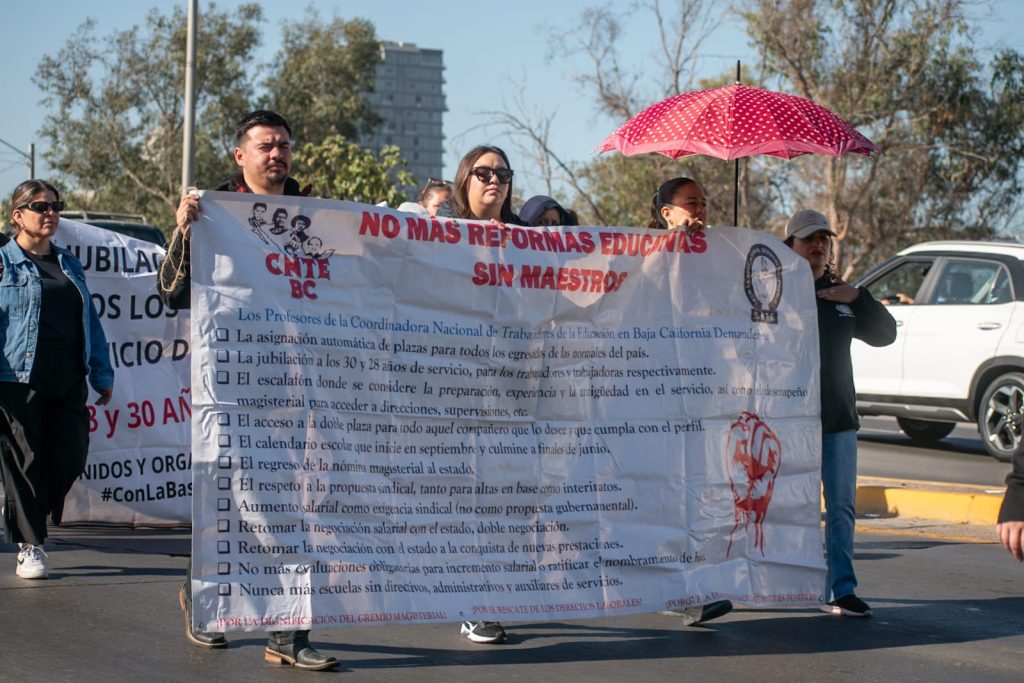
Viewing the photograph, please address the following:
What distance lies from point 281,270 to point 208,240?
11.2 inches

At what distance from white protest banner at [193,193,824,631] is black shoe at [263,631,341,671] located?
0.21m

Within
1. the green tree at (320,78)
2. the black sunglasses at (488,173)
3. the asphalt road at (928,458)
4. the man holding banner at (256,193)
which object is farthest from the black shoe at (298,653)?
the green tree at (320,78)

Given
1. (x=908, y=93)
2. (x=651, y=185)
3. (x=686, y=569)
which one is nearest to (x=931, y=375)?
(x=686, y=569)

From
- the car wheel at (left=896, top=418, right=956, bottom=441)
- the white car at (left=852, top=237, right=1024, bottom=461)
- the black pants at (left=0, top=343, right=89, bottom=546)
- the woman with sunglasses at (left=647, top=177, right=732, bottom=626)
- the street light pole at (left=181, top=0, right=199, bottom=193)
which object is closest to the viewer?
the woman with sunglasses at (left=647, top=177, right=732, bottom=626)

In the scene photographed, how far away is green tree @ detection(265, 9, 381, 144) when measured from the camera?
48.2 metres

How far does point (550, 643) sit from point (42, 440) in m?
2.73

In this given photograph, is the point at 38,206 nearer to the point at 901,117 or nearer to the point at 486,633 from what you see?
the point at 486,633

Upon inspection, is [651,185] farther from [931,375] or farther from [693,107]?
[693,107]

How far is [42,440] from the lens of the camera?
6766mm

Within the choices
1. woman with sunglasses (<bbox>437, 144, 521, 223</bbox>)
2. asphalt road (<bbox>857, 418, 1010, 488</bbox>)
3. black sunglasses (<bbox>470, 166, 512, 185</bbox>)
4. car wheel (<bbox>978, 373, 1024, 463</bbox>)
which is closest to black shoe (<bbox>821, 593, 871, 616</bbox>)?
woman with sunglasses (<bbox>437, 144, 521, 223</bbox>)

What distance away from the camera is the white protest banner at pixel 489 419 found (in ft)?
16.5

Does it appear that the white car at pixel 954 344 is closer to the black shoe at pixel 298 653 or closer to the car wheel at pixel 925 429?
the car wheel at pixel 925 429

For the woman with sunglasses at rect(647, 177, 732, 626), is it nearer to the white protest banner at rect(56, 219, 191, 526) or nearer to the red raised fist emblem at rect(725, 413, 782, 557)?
the red raised fist emblem at rect(725, 413, 782, 557)

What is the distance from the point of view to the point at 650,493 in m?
5.70
